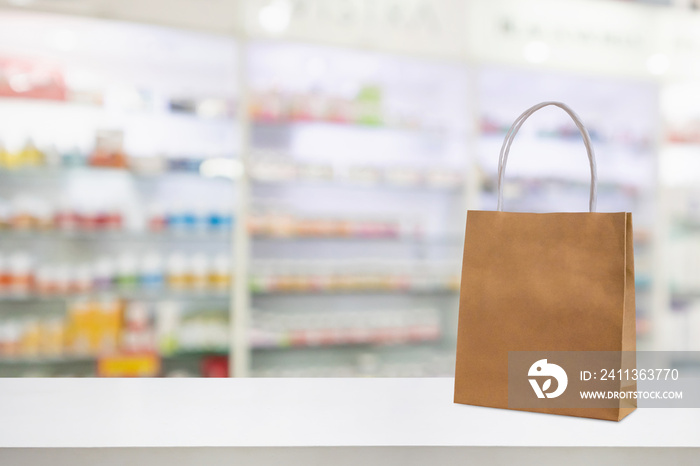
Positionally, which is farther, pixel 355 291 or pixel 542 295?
pixel 355 291

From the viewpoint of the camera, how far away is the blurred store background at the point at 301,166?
2.76 metres

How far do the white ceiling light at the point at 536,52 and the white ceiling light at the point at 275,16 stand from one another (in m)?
1.48

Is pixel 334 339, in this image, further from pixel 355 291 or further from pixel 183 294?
pixel 183 294

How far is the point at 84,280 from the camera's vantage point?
8.90 ft

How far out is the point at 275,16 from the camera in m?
2.90

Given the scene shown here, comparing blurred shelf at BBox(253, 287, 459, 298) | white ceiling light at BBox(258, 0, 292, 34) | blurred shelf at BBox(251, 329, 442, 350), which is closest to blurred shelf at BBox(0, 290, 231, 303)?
blurred shelf at BBox(253, 287, 459, 298)

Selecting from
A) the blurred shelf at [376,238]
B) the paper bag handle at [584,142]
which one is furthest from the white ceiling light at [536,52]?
the paper bag handle at [584,142]

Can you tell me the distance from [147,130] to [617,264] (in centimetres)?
292

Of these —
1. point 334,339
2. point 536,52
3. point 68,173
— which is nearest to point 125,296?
point 68,173

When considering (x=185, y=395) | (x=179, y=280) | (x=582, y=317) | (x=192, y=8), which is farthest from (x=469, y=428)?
(x=192, y=8)

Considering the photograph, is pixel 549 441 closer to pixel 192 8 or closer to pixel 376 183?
pixel 376 183

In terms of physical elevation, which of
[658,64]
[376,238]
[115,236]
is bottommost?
[115,236]

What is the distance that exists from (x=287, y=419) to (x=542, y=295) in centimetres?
36

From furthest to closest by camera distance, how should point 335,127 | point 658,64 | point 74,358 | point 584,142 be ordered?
point 658,64 < point 335,127 < point 74,358 < point 584,142
